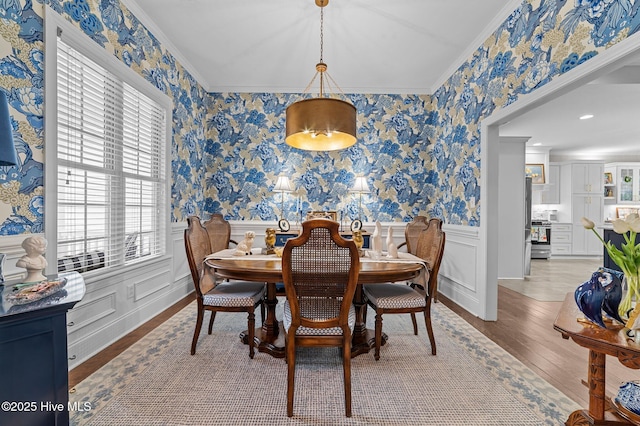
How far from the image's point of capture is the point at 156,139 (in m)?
3.12

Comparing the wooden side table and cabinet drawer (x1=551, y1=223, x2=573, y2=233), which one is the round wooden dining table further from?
cabinet drawer (x1=551, y1=223, x2=573, y2=233)

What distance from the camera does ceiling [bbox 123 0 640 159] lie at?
2629mm

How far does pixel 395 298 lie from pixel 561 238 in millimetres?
7426

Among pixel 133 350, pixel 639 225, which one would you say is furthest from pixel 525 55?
pixel 133 350

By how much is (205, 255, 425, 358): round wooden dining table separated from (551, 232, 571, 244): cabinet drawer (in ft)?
23.2

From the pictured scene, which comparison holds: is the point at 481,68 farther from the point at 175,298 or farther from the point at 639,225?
the point at 175,298

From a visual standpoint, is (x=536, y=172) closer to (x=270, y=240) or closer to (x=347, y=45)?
(x=347, y=45)

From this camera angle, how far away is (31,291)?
1.24m

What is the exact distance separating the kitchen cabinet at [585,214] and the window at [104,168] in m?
9.04

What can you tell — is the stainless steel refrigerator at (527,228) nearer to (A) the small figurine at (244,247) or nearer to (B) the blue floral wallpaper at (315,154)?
(B) the blue floral wallpaper at (315,154)

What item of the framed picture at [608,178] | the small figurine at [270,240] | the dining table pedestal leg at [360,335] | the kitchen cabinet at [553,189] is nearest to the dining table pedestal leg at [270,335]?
the small figurine at [270,240]

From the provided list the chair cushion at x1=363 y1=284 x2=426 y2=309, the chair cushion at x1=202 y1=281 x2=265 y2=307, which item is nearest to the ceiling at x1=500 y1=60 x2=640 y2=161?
the chair cushion at x1=363 y1=284 x2=426 y2=309

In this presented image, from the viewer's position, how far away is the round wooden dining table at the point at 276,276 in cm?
183

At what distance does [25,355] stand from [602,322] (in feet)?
8.00
